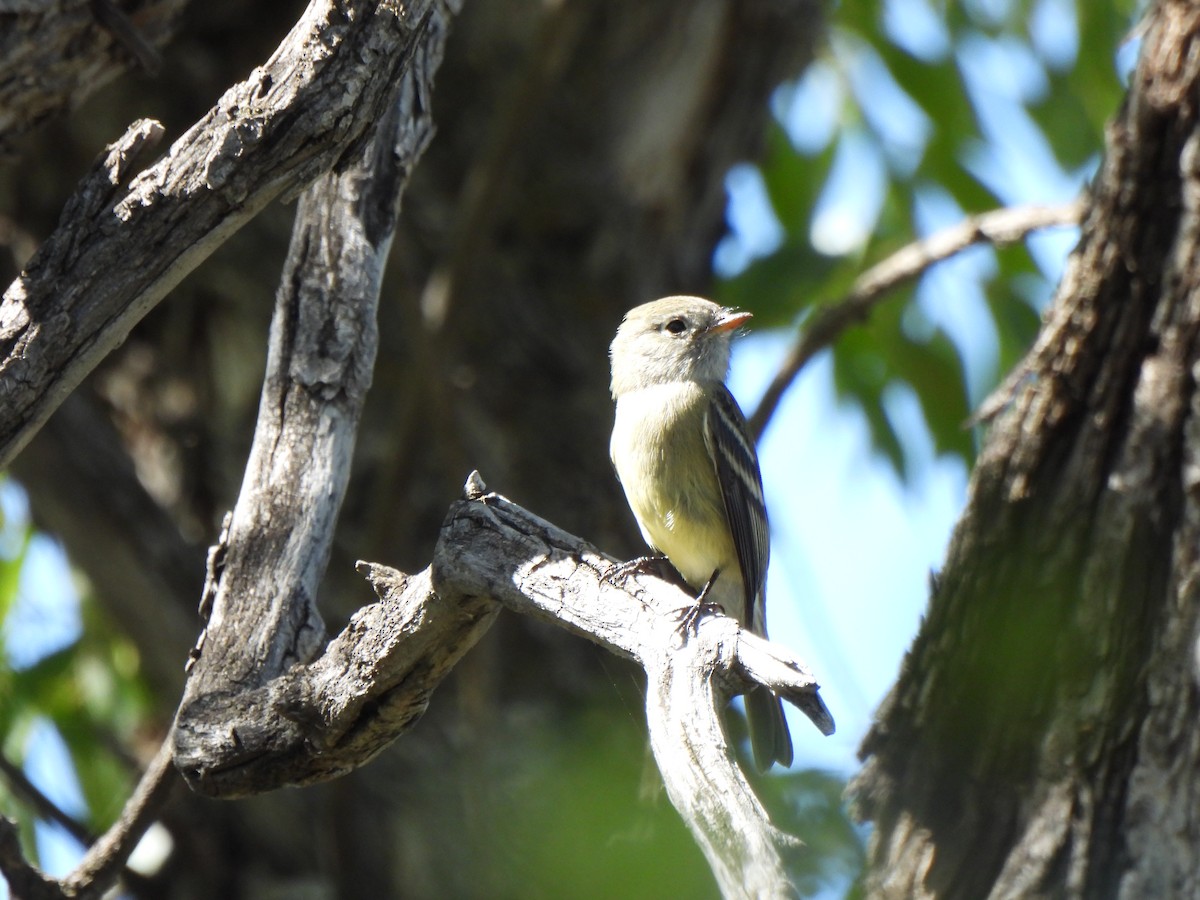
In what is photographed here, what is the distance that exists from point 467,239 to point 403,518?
3.78ft

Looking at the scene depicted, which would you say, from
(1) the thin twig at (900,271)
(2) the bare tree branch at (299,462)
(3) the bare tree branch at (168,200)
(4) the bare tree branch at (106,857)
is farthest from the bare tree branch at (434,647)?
(1) the thin twig at (900,271)

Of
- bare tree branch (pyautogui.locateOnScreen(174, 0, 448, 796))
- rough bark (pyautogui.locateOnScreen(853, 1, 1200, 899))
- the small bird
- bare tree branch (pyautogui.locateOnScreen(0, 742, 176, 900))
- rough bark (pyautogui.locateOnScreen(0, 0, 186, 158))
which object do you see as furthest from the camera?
the small bird

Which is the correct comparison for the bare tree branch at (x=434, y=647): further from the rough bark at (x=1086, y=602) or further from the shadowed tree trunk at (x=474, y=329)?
the shadowed tree trunk at (x=474, y=329)

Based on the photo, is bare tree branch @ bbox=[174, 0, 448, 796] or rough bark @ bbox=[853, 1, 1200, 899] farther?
rough bark @ bbox=[853, 1, 1200, 899]

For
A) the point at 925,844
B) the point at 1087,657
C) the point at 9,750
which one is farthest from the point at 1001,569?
the point at 9,750

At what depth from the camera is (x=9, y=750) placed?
212 inches

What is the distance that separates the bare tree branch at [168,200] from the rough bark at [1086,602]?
2.33 meters

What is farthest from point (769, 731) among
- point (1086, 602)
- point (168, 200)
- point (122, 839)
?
point (168, 200)

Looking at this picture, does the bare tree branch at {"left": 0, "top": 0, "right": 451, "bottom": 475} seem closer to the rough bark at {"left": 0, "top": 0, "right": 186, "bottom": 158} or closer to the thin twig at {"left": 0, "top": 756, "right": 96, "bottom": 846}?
the rough bark at {"left": 0, "top": 0, "right": 186, "bottom": 158}

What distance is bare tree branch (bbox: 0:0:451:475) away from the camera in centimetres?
258

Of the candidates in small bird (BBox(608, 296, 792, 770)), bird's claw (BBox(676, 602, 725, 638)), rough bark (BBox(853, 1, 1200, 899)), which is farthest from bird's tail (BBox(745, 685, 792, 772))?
bird's claw (BBox(676, 602, 725, 638))

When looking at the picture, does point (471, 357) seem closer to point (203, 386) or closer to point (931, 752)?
point (203, 386)

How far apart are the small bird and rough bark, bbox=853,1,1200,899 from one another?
985mm

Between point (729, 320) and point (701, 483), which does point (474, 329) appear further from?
point (701, 483)
